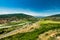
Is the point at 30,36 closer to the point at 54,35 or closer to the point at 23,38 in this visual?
the point at 23,38

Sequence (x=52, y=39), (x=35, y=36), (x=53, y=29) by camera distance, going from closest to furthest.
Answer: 1. (x=52, y=39)
2. (x=35, y=36)
3. (x=53, y=29)

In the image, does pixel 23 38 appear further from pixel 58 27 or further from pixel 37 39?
pixel 58 27

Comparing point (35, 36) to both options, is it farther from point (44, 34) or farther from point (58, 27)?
point (58, 27)

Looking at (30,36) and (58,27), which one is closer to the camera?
(30,36)

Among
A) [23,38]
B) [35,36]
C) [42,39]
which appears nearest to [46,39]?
[42,39]

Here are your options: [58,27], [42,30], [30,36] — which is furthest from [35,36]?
[58,27]

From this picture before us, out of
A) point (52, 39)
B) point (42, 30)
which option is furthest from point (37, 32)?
point (52, 39)

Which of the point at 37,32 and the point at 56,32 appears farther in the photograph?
the point at 37,32

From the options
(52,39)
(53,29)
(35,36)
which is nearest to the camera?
(52,39)
